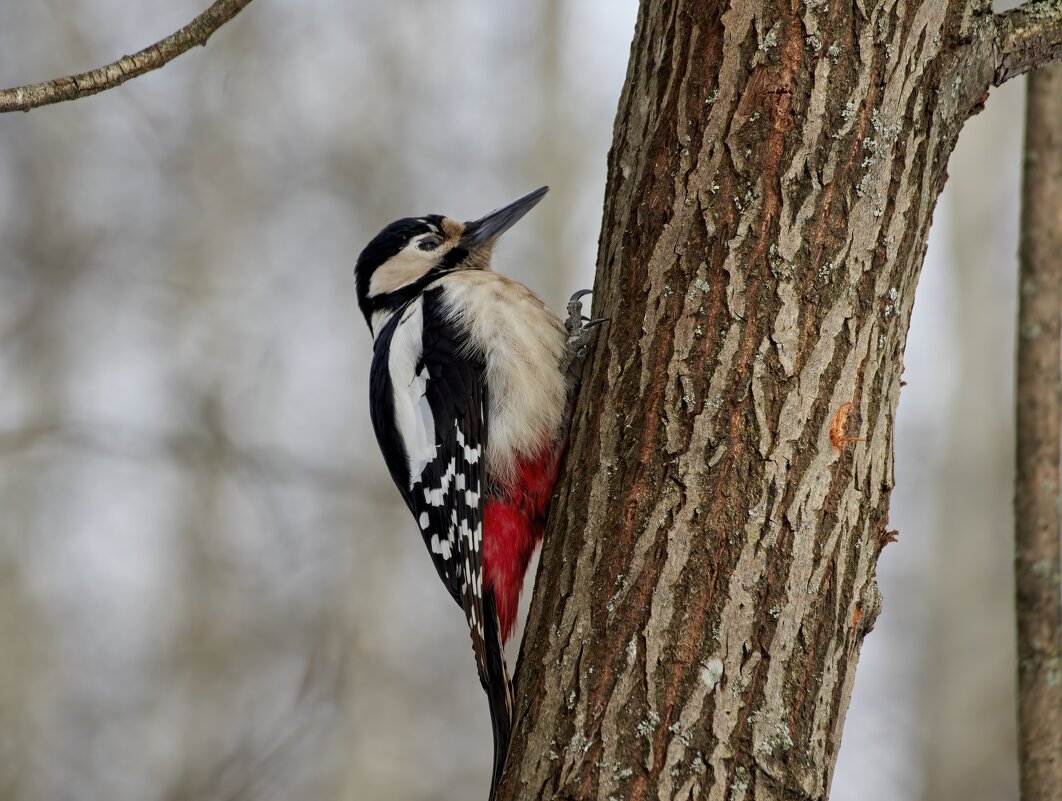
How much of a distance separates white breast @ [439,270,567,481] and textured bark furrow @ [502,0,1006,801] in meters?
0.85

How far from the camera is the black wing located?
2.93 meters

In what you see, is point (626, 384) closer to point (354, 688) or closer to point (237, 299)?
point (354, 688)

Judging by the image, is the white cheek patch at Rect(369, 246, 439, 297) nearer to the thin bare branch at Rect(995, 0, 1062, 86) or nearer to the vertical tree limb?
the vertical tree limb

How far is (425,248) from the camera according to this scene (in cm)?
376

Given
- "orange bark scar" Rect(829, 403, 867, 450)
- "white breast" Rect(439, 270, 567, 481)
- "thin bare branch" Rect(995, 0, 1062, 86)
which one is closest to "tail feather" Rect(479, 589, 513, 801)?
"white breast" Rect(439, 270, 567, 481)

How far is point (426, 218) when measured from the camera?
12.4 ft

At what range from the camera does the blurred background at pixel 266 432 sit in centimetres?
752

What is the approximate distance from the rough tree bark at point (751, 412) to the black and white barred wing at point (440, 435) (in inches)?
37.7

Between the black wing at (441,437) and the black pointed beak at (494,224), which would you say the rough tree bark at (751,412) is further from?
the black pointed beak at (494,224)

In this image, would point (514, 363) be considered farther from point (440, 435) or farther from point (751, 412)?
point (751, 412)

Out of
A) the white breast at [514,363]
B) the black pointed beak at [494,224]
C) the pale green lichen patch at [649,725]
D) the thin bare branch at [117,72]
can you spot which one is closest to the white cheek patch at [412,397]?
the white breast at [514,363]

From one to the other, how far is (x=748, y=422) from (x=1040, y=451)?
1.06 meters

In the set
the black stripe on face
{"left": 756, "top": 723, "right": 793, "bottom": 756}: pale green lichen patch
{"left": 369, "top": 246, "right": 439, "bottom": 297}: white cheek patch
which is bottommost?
{"left": 756, "top": 723, "right": 793, "bottom": 756}: pale green lichen patch

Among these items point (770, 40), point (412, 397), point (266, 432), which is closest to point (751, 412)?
point (770, 40)
